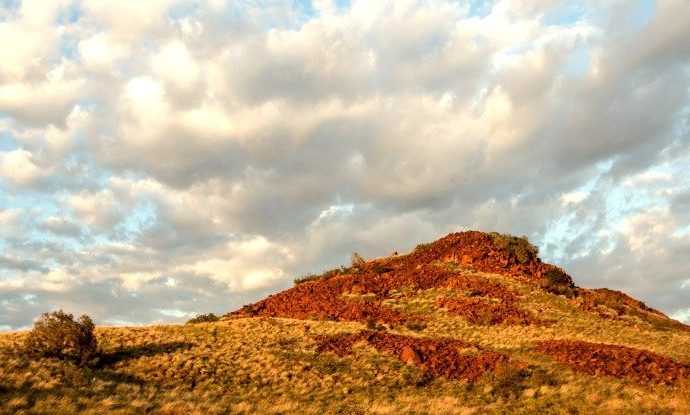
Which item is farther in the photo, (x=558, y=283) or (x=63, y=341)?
(x=558, y=283)

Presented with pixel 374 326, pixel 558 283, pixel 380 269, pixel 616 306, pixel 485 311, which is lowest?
pixel 374 326

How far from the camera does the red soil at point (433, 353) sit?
1034 inches

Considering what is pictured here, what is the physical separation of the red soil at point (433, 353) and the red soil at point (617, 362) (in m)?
3.53

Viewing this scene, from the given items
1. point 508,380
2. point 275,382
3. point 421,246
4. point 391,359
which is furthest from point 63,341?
point 421,246

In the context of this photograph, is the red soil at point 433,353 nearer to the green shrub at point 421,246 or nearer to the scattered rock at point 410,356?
the scattered rock at point 410,356

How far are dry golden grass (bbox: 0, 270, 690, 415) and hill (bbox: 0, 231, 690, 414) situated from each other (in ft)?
0.27

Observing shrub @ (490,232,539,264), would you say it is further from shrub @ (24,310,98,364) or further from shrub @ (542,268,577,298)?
shrub @ (24,310,98,364)

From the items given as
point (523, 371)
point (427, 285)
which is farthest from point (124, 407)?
point (427, 285)

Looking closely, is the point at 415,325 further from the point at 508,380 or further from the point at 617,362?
the point at 617,362

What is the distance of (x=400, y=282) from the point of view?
4719 centimetres

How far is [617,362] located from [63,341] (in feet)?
88.2

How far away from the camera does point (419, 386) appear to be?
24219mm

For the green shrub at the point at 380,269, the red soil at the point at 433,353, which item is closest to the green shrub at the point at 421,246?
the green shrub at the point at 380,269

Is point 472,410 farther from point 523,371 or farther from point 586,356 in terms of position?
point 586,356
